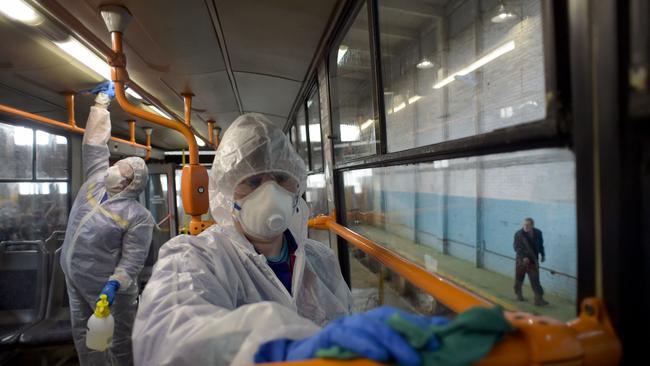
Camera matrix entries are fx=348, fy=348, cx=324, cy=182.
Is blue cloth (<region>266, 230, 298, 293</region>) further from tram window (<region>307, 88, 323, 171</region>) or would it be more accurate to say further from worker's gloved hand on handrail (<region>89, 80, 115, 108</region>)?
worker's gloved hand on handrail (<region>89, 80, 115, 108</region>)

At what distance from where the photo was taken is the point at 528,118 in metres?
0.71

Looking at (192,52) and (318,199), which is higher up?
(192,52)

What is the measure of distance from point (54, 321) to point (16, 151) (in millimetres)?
1599

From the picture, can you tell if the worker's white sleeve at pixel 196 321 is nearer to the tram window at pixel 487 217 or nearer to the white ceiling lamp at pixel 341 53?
the tram window at pixel 487 217

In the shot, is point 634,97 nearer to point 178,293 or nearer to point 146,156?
point 178,293

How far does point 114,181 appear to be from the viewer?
8.81 feet

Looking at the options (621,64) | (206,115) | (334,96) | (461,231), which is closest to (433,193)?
(461,231)

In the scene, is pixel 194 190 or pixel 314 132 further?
pixel 314 132

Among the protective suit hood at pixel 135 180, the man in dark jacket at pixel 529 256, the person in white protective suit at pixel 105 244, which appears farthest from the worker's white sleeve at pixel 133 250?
the man in dark jacket at pixel 529 256

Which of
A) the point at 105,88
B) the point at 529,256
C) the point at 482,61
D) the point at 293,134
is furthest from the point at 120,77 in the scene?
the point at 293,134

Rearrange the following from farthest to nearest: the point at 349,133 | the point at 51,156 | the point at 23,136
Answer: the point at 51,156
the point at 23,136
the point at 349,133

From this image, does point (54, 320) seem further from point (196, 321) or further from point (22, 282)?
point (196, 321)

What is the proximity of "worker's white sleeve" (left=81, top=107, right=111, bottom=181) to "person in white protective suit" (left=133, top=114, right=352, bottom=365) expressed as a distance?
2084mm

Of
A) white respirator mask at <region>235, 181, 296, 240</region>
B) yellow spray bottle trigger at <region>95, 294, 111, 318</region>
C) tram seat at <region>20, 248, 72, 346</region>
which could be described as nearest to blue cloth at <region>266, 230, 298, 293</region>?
white respirator mask at <region>235, 181, 296, 240</region>
